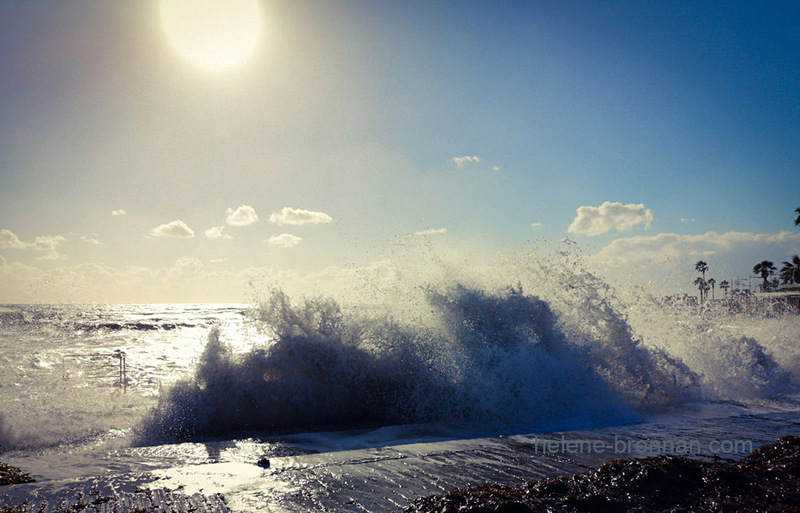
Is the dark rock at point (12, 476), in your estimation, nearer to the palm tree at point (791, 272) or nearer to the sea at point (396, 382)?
the sea at point (396, 382)

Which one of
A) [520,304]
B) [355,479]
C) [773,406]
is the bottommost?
[773,406]

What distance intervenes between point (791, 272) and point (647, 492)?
93453 mm

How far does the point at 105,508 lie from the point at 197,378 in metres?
5.31

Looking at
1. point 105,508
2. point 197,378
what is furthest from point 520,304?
point 105,508

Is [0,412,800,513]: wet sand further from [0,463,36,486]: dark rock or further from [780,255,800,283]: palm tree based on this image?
[780,255,800,283]: palm tree

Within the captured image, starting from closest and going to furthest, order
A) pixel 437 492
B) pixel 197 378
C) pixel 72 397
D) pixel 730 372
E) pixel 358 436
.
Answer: pixel 437 492 < pixel 358 436 < pixel 197 378 < pixel 72 397 < pixel 730 372

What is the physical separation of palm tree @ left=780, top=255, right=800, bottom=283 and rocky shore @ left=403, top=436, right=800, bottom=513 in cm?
8859

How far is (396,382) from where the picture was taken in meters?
9.30

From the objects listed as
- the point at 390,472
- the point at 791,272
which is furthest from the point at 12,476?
the point at 791,272

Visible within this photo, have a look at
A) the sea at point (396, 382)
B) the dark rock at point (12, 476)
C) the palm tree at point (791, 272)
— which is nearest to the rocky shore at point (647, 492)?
the sea at point (396, 382)

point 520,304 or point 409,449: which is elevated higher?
point 520,304

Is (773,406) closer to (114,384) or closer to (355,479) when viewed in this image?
(355,479)

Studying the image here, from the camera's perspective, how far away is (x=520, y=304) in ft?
34.2

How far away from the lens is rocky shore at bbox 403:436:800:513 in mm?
3416
